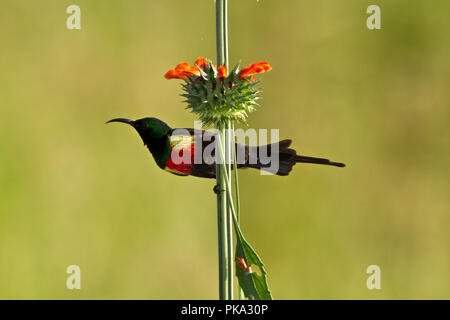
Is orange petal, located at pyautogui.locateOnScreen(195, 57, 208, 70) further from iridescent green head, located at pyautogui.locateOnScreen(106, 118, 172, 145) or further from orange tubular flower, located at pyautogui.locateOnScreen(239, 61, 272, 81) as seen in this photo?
iridescent green head, located at pyautogui.locateOnScreen(106, 118, 172, 145)

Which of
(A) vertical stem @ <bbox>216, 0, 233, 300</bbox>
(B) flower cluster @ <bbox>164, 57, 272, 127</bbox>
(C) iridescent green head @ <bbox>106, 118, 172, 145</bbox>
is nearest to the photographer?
(A) vertical stem @ <bbox>216, 0, 233, 300</bbox>

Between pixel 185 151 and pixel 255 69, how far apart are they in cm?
38

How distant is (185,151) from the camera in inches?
51.1

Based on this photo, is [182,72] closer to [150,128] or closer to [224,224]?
[150,128]

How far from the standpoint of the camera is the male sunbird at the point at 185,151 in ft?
4.00

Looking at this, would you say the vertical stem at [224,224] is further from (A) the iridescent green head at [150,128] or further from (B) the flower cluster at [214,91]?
(A) the iridescent green head at [150,128]

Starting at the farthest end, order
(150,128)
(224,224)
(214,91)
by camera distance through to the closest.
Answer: (150,128), (214,91), (224,224)

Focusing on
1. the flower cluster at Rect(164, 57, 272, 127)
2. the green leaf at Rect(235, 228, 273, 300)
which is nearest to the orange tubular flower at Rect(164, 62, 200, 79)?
the flower cluster at Rect(164, 57, 272, 127)

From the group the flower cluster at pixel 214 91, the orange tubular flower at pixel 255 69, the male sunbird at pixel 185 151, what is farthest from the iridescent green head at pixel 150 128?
the orange tubular flower at pixel 255 69

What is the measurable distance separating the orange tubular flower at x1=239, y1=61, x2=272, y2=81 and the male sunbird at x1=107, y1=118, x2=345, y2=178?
23 centimetres

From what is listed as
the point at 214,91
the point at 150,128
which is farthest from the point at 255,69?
the point at 150,128

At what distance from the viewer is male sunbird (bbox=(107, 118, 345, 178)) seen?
1220 mm

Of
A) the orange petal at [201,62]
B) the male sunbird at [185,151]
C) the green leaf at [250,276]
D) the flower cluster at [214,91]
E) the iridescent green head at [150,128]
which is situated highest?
the orange petal at [201,62]
